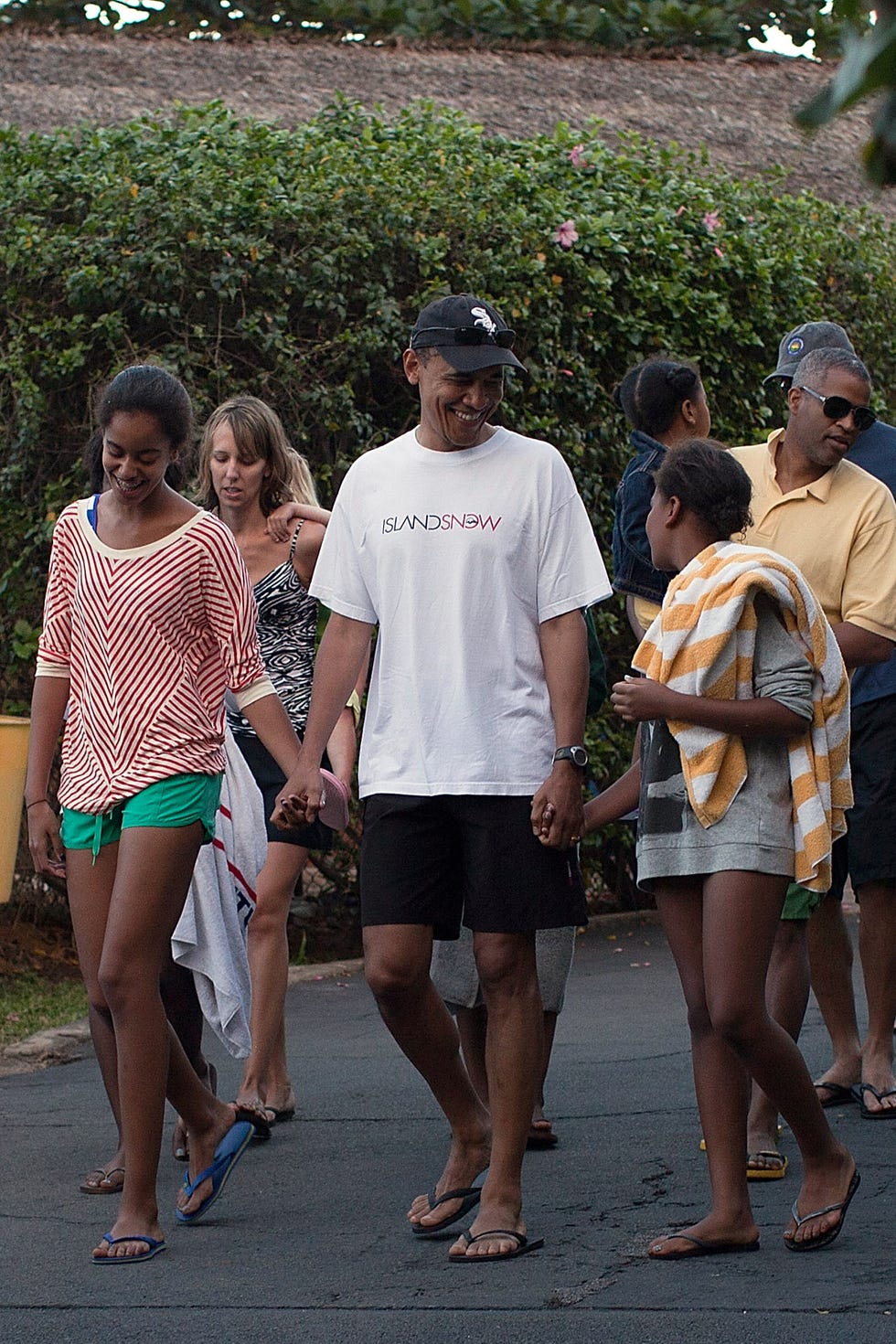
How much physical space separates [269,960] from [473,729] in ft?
5.19

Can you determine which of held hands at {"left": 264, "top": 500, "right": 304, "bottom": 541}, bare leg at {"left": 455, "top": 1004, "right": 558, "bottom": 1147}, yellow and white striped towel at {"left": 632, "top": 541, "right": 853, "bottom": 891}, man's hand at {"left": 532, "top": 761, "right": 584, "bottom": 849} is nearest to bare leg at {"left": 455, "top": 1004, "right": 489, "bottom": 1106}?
bare leg at {"left": 455, "top": 1004, "right": 558, "bottom": 1147}

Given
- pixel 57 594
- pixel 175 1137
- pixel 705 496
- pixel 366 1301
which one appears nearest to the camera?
pixel 366 1301

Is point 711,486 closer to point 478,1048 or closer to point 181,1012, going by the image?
point 478,1048

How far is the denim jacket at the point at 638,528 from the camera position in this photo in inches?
196

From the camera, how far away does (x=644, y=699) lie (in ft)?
12.7

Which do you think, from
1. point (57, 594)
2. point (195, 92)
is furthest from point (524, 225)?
point (195, 92)

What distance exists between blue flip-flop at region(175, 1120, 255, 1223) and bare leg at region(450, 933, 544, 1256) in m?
0.72

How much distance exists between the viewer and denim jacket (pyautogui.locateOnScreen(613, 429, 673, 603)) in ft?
16.3

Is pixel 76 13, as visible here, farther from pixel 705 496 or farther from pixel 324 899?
pixel 705 496

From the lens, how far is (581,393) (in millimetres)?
8438

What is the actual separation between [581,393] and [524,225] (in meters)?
0.80

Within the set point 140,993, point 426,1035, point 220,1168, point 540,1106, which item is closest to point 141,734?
point 140,993

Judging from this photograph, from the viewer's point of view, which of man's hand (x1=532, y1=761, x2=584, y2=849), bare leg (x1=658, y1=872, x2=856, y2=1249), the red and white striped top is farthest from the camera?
A: the red and white striped top

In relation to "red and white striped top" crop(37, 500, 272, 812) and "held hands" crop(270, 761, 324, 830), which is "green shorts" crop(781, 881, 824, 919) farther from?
"red and white striped top" crop(37, 500, 272, 812)
